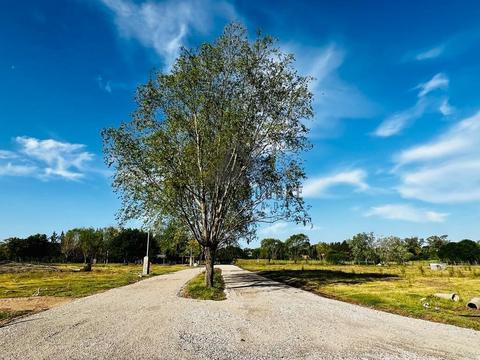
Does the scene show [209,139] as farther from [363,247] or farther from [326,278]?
[363,247]

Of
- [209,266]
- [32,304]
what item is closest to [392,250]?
[209,266]

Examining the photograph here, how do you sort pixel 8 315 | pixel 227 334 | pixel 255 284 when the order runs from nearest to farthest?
pixel 227 334 < pixel 8 315 < pixel 255 284

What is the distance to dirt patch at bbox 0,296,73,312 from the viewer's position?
17.0m

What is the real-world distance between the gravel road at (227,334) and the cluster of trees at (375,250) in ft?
298

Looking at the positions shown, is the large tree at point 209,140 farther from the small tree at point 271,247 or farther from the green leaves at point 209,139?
the small tree at point 271,247

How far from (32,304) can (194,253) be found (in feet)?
276

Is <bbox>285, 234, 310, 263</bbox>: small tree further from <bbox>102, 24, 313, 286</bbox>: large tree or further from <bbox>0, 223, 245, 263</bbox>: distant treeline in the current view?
<bbox>102, 24, 313, 286</bbox>: large tree

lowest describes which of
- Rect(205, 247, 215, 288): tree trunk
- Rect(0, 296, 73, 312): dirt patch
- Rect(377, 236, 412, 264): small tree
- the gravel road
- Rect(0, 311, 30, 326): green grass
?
the gravel road

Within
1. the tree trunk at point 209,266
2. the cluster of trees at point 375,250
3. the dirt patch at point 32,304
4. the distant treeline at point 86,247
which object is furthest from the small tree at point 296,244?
the dirt patch at point 32,304

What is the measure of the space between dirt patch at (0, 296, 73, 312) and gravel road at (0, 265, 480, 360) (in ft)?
4.11

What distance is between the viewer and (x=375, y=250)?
363 feet

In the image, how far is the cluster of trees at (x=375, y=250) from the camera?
4182 inches

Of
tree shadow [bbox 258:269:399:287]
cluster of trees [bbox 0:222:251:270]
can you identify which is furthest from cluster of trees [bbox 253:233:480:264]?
tree shadow [bbox 258:269:399:287]

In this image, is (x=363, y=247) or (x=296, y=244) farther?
(x=296, y=244)
